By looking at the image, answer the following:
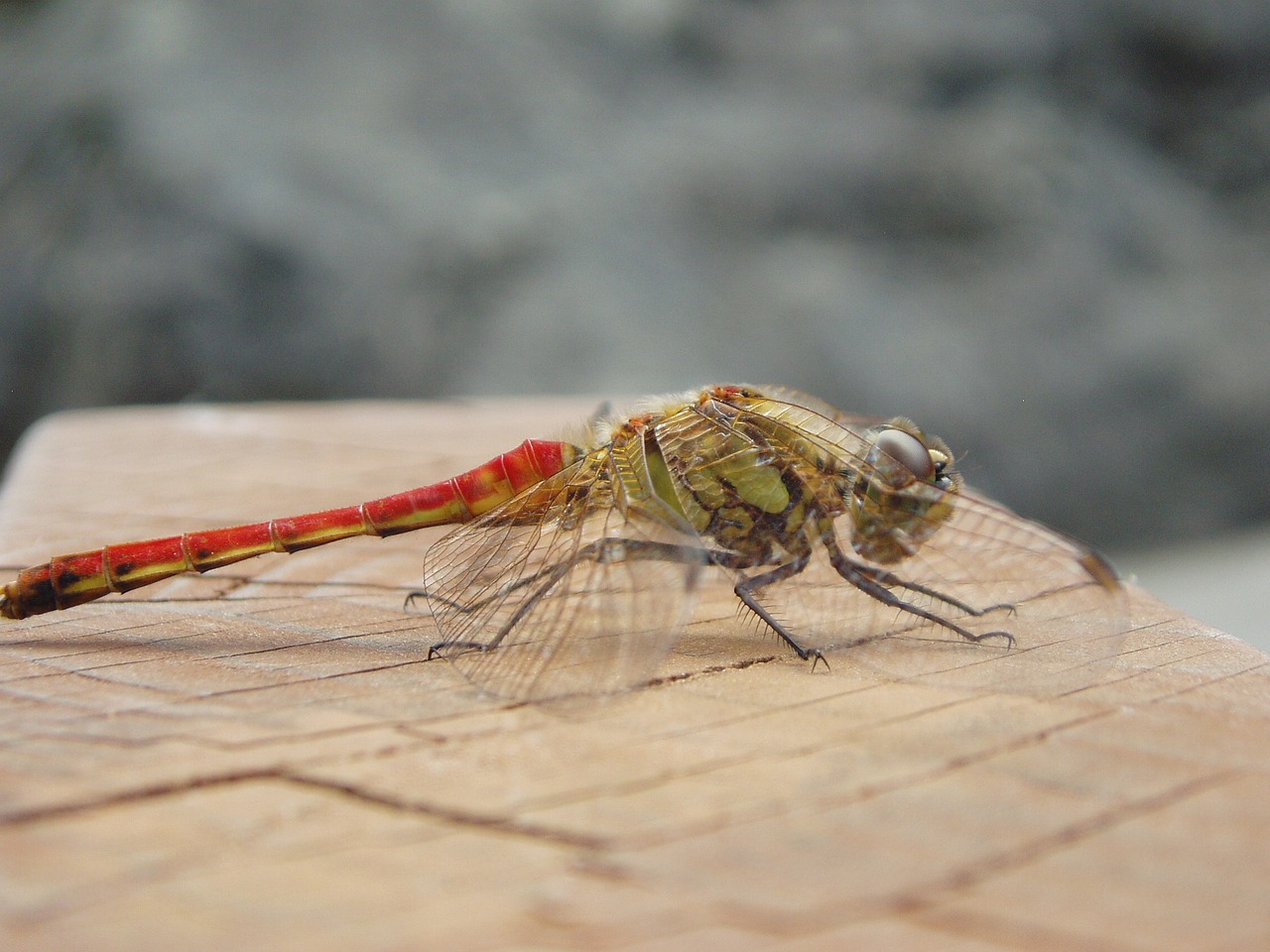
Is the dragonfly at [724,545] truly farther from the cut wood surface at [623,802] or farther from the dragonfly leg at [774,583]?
the cut wood surface at [623,802]

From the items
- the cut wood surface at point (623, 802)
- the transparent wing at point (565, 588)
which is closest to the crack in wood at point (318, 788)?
the cut wood surface at point (623, 802)

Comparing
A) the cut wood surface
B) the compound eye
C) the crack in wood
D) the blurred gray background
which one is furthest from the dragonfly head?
the blurred gray background

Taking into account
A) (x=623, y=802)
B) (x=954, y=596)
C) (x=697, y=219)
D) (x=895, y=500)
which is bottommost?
(x=623, y=802)

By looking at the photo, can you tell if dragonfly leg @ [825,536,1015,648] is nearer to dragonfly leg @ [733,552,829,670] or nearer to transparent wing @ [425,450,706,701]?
dragonfly leg @ [733,552,829,670]

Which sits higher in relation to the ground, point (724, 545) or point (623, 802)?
point (724, 545)

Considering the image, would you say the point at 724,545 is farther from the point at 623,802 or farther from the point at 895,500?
the point at 623,802

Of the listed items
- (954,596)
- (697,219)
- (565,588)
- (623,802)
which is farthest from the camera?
(697,219)

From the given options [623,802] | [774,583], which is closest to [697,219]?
[774,583]

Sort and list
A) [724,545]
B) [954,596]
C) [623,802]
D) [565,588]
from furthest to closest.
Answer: [724,545] → [954,596] → [565,588] → [623,802]

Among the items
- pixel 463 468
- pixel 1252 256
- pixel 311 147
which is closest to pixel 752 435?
pixel 463 468
